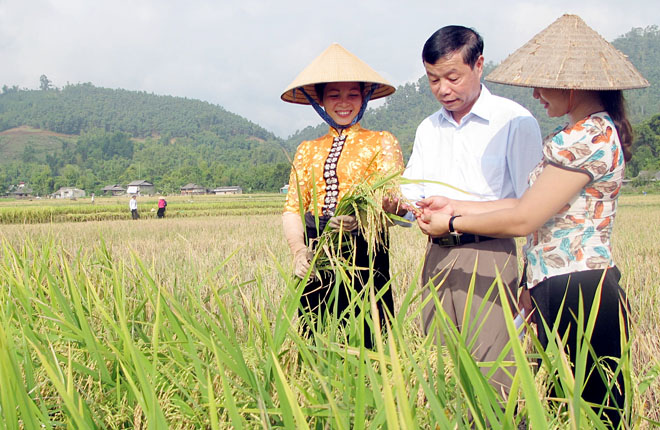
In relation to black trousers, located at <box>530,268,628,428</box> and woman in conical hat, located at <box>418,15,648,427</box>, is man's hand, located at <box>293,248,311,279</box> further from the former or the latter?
black trousers, located at <box>530,268,628,428</box>

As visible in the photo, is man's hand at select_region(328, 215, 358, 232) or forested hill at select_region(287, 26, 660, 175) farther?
forested hill at select_region(287, 26, 660, 175)

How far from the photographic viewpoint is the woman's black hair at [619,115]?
5.30ft

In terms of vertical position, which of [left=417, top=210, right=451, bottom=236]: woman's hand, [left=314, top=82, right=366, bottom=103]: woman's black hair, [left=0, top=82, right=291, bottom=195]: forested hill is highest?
[left=0, top=82, right=291, bottom=195]: forested hill

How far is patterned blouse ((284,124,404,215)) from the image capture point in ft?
7.38

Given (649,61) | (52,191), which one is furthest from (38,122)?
(649,61)

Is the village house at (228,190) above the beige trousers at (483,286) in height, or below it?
below

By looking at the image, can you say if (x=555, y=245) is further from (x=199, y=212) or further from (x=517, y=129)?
(x=199, y=212)

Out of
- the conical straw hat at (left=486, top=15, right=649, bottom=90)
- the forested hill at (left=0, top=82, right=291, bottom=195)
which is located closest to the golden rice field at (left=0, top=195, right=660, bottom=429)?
the conical straw hat at (left=486, top=15, right=649, bottom=90)

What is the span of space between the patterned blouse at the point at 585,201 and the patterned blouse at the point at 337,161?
0.75 m

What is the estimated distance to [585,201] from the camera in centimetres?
Result: 160

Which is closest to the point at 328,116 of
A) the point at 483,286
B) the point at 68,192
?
the point at 483,286

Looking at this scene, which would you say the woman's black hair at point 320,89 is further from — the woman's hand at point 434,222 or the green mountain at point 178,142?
the green mountain at point 178,142

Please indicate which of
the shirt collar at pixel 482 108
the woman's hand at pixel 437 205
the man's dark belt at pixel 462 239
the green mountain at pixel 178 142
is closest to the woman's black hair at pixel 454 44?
the shirt collar at pixel 482 108

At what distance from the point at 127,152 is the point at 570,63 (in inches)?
6123
